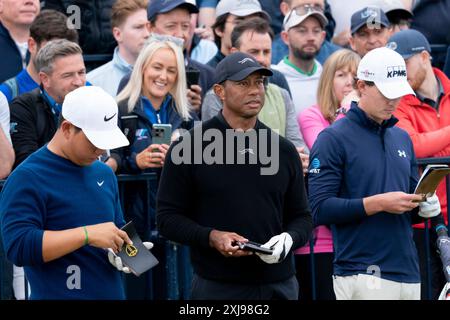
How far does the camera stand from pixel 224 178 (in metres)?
6.78

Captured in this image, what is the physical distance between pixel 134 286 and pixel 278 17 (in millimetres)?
3904

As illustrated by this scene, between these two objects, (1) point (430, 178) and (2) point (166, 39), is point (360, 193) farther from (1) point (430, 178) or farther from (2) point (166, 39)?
(2) point (166, 39)

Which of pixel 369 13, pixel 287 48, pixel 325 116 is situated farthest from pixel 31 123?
pixel 369 13

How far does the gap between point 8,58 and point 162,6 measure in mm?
1344

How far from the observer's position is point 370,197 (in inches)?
289

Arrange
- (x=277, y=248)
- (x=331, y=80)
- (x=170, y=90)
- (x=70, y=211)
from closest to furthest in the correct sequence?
(x=70, y=211) → (x=277, y=248) → (x=170, y=90) → (x=331, y=80)

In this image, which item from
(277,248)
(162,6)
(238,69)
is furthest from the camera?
(162,6)

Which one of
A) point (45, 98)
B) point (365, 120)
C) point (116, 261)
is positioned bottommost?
point (116, 261)

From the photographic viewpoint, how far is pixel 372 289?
24.4 feet

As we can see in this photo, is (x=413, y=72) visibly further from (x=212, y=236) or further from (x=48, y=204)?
(x=48, y=204)

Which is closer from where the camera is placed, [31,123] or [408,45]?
[31,123]

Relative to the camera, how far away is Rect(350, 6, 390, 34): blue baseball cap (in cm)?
995

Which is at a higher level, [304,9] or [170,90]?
[304,9]

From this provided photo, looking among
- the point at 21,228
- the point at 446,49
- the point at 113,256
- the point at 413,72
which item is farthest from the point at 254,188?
the point at 446,49
